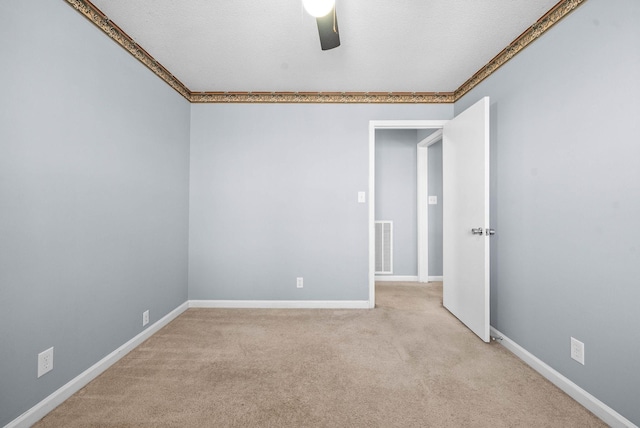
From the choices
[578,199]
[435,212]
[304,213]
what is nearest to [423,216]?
[435,212]

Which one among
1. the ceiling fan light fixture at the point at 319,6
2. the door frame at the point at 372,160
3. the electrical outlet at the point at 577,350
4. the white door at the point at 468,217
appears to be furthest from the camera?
the door frame at the point at 372,160

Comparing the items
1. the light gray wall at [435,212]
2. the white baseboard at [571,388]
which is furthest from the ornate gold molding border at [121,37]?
the white baseboard at [571,388]

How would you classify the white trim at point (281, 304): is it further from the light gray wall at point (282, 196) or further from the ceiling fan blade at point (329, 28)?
the ceiling fan blade at point (329, 28)

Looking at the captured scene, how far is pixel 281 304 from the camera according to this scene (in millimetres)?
3020

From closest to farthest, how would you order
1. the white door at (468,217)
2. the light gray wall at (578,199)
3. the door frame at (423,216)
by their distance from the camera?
the light gray wall at (578,199)
the white door at (468,217)
the door frame at (423,216)

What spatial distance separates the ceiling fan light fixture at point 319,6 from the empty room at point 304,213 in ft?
0.08

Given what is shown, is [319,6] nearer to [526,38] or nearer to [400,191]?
[526,38]

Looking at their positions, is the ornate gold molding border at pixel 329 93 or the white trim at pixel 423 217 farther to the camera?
the white trim at pixel 423 217

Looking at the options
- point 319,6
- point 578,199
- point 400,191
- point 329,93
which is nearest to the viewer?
point 319,6

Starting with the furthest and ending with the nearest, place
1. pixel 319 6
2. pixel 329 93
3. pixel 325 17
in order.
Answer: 1. pixel 329 93
2. pixel 325 17
3. pixel 319 6

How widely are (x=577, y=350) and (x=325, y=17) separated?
2.39 m

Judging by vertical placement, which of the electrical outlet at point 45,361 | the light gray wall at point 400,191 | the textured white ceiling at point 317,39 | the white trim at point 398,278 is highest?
the textured white ceiling at point 317,39

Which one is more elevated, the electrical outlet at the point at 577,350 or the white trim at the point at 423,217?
the white trim at the point at 423,217

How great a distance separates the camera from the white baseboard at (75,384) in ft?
4.42
